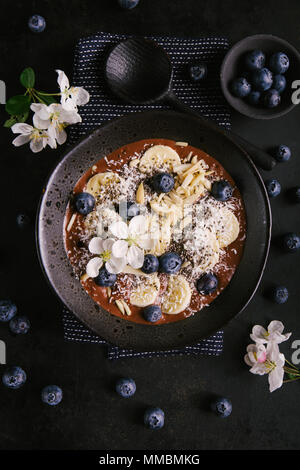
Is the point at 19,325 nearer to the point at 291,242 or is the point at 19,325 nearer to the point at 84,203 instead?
the point at 84,203

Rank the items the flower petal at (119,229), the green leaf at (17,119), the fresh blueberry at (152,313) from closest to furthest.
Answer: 1. the flower petal at (119,229)
2. the fresh blueberry at (152,313)
3. the green leaf at (17,119)

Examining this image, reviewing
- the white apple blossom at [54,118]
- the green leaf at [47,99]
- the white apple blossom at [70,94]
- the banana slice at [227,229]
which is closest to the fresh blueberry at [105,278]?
the banana slice at [227,229]

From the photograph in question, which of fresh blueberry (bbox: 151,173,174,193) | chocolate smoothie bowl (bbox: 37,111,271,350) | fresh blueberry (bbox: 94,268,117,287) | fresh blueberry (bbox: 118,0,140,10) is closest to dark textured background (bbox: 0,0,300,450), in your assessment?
fresh blueberry (bbox: 118,0,140,10)

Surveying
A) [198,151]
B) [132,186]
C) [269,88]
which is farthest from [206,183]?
[269,88]

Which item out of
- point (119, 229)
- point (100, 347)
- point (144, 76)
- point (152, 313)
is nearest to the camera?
point (119, 229)

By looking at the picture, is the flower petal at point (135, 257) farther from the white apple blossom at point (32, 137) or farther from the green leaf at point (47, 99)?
the green leaf at point (47, 99)

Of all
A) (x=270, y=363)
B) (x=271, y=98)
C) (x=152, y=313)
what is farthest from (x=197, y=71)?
(x=270, y=363)
